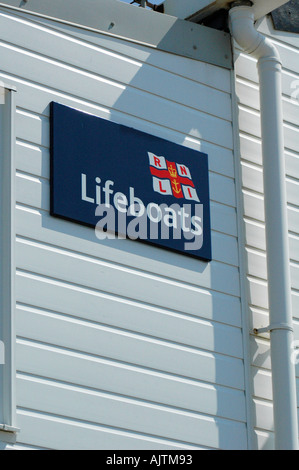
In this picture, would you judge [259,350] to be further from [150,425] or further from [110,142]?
[110,142]

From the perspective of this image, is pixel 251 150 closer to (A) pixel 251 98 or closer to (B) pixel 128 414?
(A) pixel 251 98

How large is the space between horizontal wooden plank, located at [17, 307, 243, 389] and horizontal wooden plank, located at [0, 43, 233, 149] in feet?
4.97

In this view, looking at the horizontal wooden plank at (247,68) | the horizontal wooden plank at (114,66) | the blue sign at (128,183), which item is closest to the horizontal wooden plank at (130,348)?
the blue sign at (128,183)

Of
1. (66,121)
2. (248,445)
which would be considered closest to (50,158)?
(66,121)

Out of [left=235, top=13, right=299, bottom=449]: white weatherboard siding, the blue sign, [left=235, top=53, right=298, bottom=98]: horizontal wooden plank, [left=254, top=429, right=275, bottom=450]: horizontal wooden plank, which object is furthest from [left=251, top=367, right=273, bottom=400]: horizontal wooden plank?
[left=235, top=53, right=298, bottom=98]: horizontal wooden plank

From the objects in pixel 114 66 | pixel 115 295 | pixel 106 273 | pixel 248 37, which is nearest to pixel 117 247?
pixel 106 273

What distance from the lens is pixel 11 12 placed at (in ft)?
22.5

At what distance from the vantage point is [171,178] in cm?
729

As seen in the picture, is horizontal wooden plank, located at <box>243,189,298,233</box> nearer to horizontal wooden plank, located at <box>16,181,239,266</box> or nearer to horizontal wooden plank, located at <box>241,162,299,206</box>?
horizontal wooden plank, located at <box>241,162,299,206</box>

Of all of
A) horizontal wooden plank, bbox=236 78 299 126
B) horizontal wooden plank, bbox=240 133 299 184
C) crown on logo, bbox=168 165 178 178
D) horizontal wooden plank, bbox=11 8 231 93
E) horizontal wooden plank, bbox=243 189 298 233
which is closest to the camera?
horizontal wooden plank, bbox=11 8 231 93

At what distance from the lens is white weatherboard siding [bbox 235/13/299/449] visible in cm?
719

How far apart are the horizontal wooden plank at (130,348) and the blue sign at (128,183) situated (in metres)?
0.63

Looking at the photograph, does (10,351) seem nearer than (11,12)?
Yes

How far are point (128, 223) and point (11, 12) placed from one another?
148 centimetres
